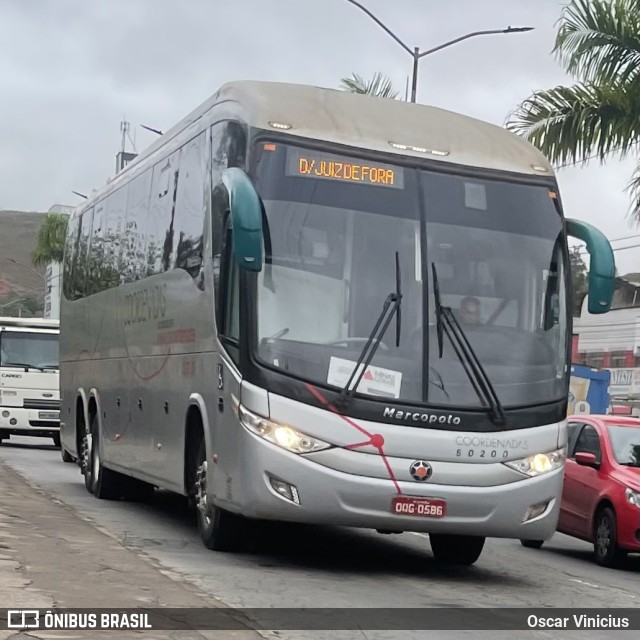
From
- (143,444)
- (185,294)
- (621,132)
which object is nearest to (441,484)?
(185,294)

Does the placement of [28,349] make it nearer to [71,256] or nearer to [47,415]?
[47,415]

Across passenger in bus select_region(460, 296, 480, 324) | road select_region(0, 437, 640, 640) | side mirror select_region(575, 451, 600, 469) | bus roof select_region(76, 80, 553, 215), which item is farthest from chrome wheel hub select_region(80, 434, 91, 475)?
passenger in bus select_region(460, 296, 480, 324)

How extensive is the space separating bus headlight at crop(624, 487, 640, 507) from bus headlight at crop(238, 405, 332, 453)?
4.82 metres

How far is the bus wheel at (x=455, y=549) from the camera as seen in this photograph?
13109 mm

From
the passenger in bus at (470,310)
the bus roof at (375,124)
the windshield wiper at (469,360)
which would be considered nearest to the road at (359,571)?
the windshield wiper at (469,360)

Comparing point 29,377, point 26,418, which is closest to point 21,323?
point 29,377

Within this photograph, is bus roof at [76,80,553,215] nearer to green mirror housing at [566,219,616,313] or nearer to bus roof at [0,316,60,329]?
green mirror housing at [566,219,616,313]

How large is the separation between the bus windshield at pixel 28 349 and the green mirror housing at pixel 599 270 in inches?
791

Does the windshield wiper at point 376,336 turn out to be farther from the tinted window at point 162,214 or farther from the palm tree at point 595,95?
the palm tree at point 595,95

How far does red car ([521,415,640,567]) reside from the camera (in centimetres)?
1480

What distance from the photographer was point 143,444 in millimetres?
15477

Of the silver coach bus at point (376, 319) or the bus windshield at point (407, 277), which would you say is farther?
the bus windshield at point (407, 277)

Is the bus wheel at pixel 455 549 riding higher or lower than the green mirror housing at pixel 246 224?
lower

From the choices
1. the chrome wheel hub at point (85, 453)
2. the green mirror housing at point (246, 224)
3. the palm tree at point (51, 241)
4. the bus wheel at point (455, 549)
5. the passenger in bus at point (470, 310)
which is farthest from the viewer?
the palm tree at point (51, 241)
